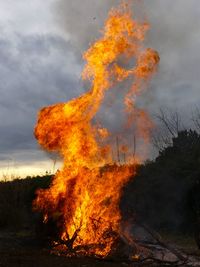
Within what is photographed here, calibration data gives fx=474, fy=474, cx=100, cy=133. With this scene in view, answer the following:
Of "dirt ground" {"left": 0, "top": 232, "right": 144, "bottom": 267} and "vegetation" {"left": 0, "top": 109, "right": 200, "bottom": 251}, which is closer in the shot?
"dirt ground" {"left": 0, "top": 232, "right": 144, "bottom": 267}

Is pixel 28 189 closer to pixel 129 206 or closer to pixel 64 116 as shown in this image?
pixel 129 206

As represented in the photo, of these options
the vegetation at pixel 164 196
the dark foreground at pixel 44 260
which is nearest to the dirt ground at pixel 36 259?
the dark foreground at pixel 44 260

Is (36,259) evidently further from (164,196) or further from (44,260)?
(164,196)

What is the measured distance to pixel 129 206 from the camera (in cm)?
2220

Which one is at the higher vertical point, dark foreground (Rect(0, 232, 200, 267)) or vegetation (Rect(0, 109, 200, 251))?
vegetation (Rect(0, 109, 200, 251))

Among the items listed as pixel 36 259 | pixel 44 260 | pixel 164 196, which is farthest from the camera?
pixel 164 196

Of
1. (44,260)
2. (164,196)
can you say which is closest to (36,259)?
(44,260)

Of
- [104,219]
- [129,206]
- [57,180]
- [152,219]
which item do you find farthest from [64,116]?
[152,219]

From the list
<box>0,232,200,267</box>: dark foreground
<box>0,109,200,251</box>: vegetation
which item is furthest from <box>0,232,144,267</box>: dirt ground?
<box>0,109,200,251</box>: vegetation

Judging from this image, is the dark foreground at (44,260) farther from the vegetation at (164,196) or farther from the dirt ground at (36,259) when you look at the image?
the vegetation at (164,196)

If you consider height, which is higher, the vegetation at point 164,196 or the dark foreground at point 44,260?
the vegetation at point 164,196

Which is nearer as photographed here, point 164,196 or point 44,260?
point 44,260

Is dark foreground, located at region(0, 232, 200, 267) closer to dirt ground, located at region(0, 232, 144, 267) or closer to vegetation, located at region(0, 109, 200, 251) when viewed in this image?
dirt ground, located at region(0, 232, 144, 267)

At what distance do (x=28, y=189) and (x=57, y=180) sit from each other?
39.4 ft
